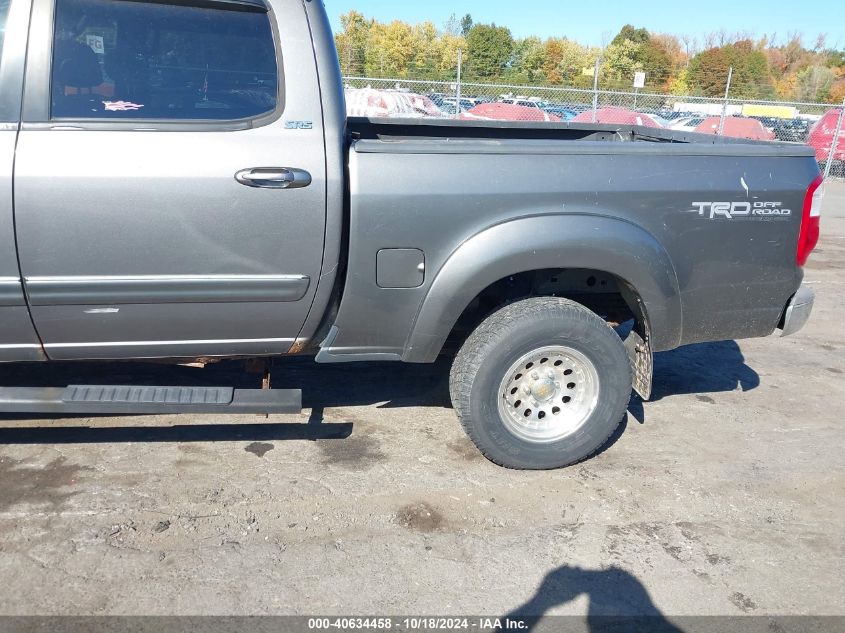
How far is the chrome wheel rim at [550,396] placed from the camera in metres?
3.51

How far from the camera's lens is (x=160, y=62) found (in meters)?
3.01

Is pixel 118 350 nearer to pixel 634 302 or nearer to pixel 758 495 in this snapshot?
pixel 634 302

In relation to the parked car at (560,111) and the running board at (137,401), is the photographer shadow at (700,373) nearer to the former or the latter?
the running board at (137,401)

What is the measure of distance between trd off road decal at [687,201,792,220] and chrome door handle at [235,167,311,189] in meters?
1.73

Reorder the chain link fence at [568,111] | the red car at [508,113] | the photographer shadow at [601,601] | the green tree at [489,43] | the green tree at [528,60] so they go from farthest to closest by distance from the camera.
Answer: the green tree at [489,43] → the green tree at [528,60] → the red car at [508,113] → the chain link fence at [568,111] → the photographer shadow at [601,601]

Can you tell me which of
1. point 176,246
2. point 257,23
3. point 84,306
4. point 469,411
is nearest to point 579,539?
point 469,411

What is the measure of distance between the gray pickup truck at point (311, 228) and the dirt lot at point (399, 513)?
404mm

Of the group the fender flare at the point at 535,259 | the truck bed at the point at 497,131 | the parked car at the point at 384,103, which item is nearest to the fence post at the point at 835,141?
the parked car at the point at 384,103

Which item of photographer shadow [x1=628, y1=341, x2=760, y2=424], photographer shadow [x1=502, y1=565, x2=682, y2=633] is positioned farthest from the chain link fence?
photographer shadow [x1=502, y1=565, x2=682, y2=633]

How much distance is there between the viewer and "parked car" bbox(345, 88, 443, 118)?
1609 centimetres

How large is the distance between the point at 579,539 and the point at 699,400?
1880mm

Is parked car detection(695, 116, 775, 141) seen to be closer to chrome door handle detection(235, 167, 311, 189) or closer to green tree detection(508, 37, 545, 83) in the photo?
chrome door handle detection(235, 167, 311, 189)

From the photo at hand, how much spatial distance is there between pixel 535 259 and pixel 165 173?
5.17 ft

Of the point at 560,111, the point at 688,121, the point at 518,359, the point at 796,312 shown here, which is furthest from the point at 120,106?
the point at 688,121
